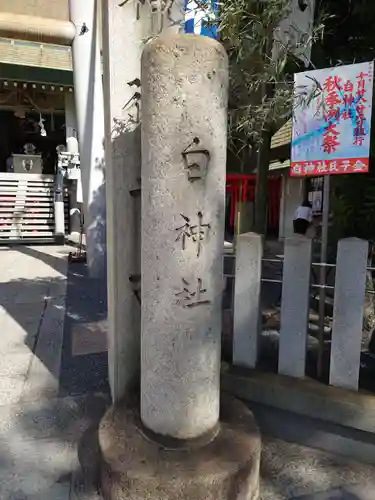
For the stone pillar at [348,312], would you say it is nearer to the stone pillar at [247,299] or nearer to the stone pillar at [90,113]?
the stone pillar at [247,299]

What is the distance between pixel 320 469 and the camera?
2.42 metres

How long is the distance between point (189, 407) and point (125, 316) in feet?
2.42

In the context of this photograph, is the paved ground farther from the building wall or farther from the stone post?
the building wall

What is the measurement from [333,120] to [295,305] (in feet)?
3.69

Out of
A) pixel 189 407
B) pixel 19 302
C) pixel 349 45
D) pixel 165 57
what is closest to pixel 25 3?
pixel 19 302

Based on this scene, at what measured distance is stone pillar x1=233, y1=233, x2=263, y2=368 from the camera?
2645 mm

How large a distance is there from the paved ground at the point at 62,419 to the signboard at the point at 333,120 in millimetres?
1749

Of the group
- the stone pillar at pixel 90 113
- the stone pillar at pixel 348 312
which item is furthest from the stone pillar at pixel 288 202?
the stone pillar at pixel 348 312

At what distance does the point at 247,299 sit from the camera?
269 centimetres

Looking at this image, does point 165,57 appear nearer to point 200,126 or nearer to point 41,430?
point 200,126

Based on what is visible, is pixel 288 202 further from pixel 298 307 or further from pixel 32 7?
pixel 298 307

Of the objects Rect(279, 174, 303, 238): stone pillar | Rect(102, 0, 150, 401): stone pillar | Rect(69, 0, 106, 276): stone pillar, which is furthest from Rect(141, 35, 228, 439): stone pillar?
Rect(279, 174, 303, 238): stone pillar

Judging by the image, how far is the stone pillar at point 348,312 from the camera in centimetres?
236

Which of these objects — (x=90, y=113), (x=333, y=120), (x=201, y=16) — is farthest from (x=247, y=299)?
(x=90, y=113)
